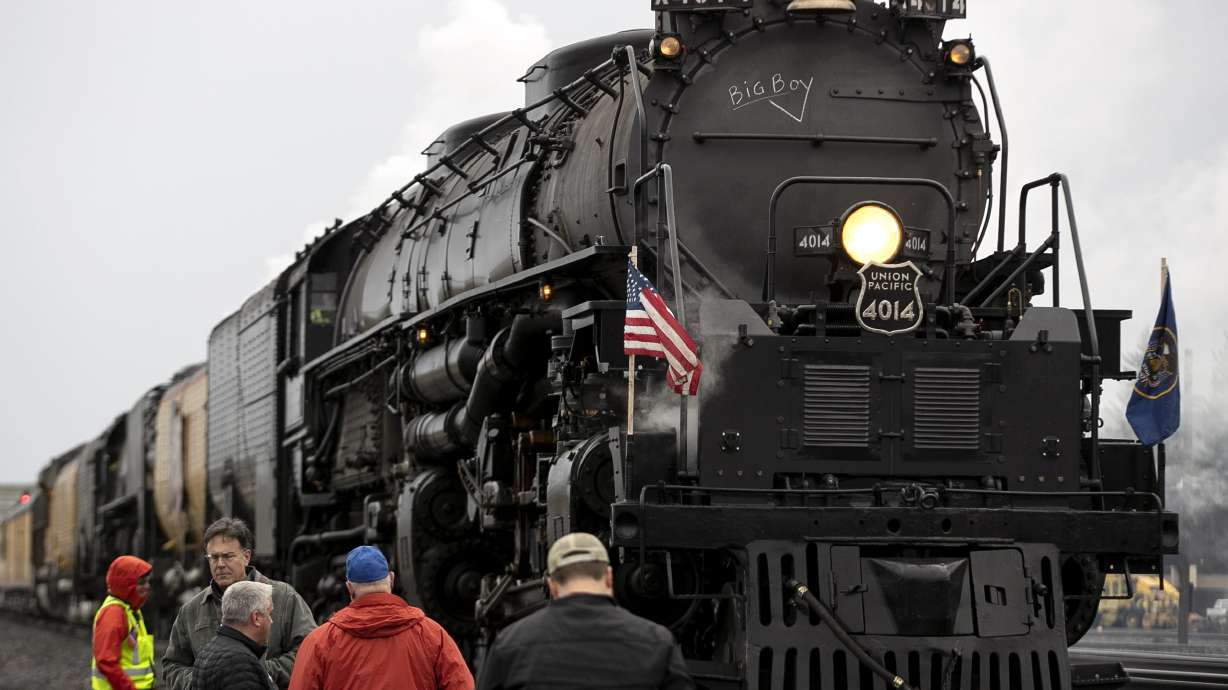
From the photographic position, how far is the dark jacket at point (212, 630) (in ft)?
22.1

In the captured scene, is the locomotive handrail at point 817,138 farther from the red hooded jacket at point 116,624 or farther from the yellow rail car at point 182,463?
the yellow rail car at point 182,463

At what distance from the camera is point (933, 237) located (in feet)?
29.5

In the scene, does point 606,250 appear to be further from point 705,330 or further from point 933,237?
point 933,237

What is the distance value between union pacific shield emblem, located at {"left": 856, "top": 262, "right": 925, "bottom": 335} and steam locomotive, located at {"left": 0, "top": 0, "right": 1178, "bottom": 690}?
1 cm

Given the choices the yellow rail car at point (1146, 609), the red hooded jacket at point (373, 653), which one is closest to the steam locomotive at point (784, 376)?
the red hooded jacket at point (373, 653)

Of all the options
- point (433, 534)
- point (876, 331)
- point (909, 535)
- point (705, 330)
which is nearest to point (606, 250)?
point (705, 330)

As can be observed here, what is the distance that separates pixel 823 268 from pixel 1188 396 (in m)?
14.1

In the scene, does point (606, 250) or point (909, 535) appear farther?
point (606, 250)

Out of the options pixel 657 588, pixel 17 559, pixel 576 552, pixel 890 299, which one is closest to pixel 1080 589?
pixel 890 299

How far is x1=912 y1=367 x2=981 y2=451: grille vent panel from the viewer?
804cm

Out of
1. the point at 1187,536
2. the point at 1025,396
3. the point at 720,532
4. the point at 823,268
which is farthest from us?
the point at 1187,536

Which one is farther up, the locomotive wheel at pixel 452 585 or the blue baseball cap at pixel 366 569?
the blue baseball cap at pixel 366 569

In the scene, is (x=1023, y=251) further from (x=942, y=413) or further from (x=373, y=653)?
(x=373, y=653)

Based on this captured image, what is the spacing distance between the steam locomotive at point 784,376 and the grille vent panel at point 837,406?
0.04 ft
